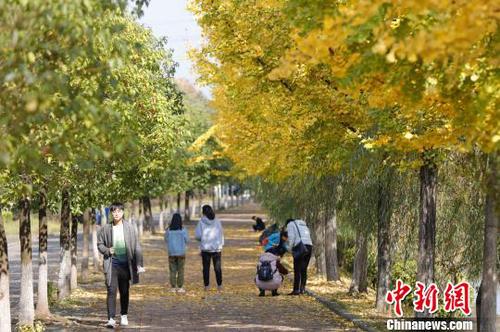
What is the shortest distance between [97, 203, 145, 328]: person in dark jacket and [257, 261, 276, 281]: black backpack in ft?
20.2

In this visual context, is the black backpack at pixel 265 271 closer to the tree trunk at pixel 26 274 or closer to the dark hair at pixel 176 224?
the dark hair at pixel 176 224

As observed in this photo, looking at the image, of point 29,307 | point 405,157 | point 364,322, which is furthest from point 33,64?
point 364,322

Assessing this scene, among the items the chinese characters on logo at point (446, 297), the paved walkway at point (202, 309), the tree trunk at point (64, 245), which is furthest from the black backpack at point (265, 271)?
the chinese characters on logo at point (446, 297)

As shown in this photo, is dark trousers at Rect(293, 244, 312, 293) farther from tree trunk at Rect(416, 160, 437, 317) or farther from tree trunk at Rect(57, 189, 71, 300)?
tree trunk at Rect(416, 160, 437, 317)

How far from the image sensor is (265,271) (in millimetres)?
23500

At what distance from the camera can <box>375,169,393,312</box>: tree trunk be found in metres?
18.8

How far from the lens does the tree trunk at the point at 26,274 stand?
16.9 metres

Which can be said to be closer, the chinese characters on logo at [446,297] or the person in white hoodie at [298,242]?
the chinese characters on logo at [446,297]

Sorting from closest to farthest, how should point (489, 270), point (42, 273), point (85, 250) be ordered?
point (489, 270)
point (42, 273)
point (85, 250)

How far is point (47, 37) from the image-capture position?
8.52 meters

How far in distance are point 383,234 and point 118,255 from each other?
4808 mm

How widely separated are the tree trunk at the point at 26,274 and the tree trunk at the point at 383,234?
5.83m

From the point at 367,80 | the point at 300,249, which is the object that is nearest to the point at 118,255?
the point at 300,249

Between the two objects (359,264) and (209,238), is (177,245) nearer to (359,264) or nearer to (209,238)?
(209,238)
